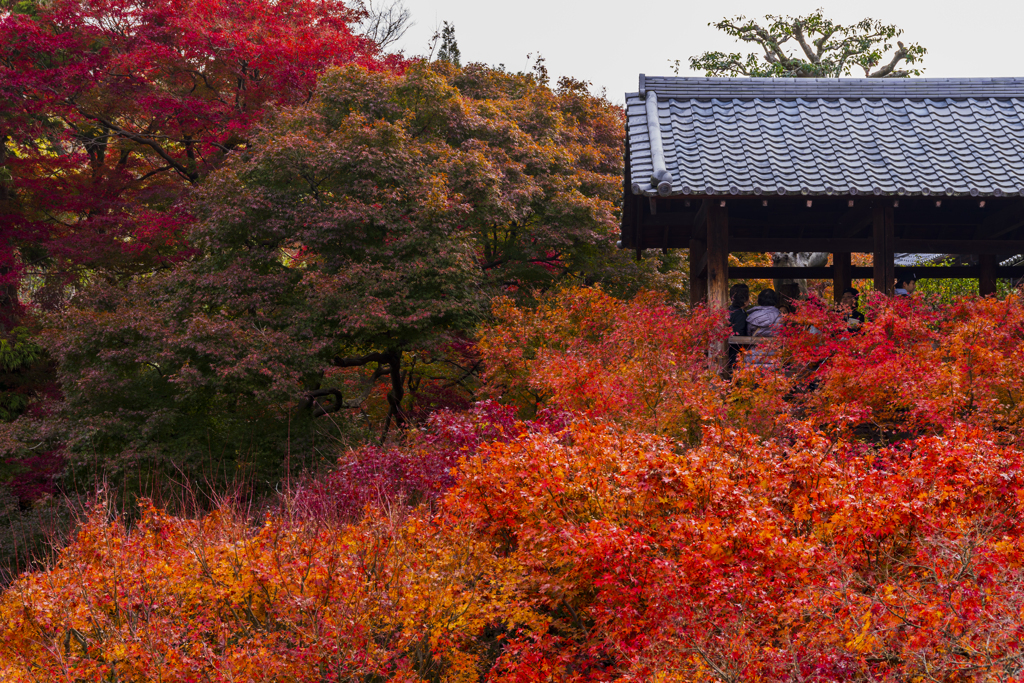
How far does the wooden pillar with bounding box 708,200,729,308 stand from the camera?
8773mm

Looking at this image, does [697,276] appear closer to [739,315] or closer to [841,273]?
[739,315]

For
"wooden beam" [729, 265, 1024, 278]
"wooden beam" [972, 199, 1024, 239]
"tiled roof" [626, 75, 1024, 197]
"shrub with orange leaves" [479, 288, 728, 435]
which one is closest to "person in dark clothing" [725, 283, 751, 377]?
"shrub with orange leaves" [479, 288, 728, 435]

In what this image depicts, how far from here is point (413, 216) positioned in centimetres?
1091

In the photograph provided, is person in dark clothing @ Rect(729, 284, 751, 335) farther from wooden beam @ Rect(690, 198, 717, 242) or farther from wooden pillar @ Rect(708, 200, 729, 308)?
wooden beam @ Rect(690, 198, 717, 242)

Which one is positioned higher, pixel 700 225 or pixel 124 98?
pixel 124 98

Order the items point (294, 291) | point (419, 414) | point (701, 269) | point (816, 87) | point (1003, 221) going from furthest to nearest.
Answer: point (419, 414)
point (294, 291)
point (701, 269)
point (816, 87)
point (1003, 221)

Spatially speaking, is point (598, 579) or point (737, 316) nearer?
point (598, 579)

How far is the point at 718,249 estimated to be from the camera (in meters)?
8.77

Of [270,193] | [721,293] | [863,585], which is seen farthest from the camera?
[270,193]

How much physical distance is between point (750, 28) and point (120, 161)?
16196 millimetres

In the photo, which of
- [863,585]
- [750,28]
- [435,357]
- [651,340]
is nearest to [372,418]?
[435,357]

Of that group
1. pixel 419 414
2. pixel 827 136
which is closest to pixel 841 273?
pixel 827 136

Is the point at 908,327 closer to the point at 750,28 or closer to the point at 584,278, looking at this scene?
the point at 584,278

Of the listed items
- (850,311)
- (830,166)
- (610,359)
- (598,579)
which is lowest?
(598,579)
